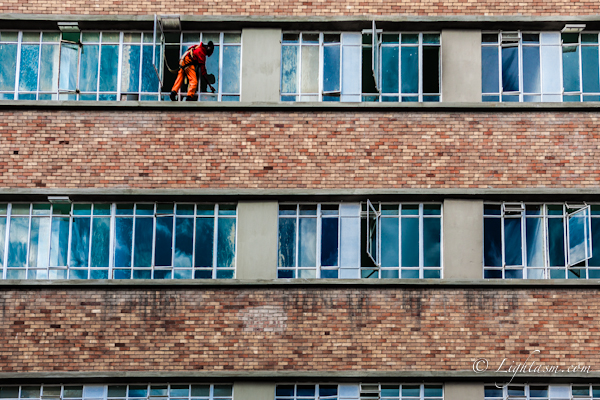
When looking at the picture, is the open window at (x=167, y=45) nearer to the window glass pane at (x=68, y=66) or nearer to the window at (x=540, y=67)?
the window glass pane at (x=68, y=66)

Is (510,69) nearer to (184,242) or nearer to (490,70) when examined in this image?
(490,70)

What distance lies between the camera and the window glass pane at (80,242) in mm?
16453

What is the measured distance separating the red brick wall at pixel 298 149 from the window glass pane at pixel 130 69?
795 mm

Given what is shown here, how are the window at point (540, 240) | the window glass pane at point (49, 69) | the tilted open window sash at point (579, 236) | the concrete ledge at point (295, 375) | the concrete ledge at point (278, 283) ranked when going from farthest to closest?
the window glass pane at point (49, 69), the window at point (540, 240), the tilted open window sash at point (579, 236), the concrete ledge at point (278, 283), the concrete ledge at point (295, 375)

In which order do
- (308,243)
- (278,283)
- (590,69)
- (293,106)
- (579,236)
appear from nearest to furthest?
1. (278,283)
2. (579,236)
3. (308,243)
4. (293,106)
5. (590,69)

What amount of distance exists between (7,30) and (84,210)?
441 centimetres

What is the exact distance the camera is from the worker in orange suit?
55.6 feet

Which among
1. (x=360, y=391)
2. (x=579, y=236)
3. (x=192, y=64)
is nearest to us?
(x=360, y=391)

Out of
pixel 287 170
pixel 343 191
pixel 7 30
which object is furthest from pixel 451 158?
pixel 7 30

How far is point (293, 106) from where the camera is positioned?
55.1 feet

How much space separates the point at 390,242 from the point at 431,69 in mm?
3900

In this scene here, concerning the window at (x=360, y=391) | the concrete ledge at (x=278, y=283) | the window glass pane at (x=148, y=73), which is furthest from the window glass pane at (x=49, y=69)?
the window at (x=360, y=391)

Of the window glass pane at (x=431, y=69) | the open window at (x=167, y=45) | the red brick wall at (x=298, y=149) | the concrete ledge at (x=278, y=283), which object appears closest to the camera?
the concrete ledge at (x=278, y=283)

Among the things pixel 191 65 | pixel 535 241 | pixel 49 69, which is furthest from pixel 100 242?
pixel 535 241
